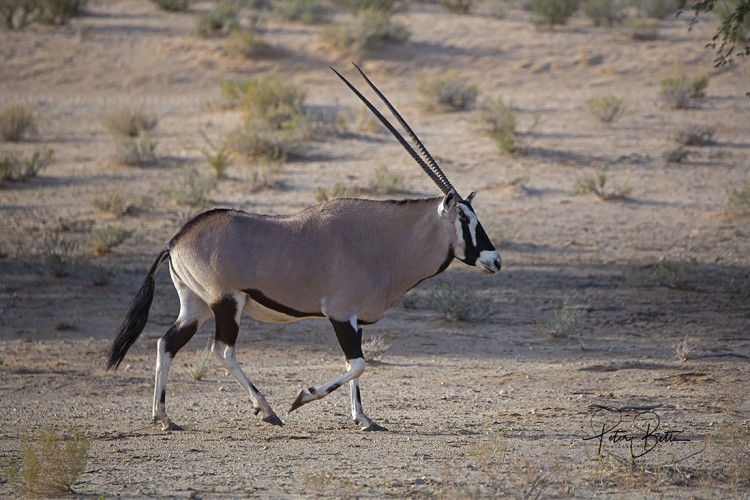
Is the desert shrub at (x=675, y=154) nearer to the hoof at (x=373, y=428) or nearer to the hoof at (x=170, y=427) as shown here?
the hoof at (x=373, y=428)

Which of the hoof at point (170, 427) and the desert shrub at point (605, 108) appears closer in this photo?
the hoof at point (170, 427)

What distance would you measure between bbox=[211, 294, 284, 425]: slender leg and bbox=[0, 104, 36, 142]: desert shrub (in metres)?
13.1

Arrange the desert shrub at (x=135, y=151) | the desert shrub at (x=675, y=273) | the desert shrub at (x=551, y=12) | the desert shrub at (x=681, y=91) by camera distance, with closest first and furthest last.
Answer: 1. the desert shrub at (x=675, y=273)
2. the desert shrub at (x=135, y=151)
3. the desert shrub at (x=681, y=91)
4. the desert shrub at (x=551, y=12)

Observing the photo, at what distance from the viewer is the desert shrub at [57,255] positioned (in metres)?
12.4

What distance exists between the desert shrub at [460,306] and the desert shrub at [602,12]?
1913 cm

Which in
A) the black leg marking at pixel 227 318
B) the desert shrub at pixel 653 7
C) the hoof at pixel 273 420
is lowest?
the hoof at pixel 273 420

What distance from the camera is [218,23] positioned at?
89.6ft

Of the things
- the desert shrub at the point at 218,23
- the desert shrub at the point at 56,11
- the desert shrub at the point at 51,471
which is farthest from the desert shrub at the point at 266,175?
the desert shrub at the point at 56,11

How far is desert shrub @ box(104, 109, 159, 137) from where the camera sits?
19547mm

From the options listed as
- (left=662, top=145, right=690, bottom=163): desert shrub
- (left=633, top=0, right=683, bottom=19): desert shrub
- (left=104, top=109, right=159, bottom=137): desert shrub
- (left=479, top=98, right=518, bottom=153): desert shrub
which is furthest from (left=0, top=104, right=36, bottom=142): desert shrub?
(left=633, top=0, right=683, bottom=19): desert shrub

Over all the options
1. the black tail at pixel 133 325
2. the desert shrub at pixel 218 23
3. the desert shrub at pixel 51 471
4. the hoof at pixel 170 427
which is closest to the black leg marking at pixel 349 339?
the hoof at pixel 170 427

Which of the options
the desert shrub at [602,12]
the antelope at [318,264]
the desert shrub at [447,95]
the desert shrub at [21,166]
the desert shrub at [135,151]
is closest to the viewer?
the antelope at [318,264]

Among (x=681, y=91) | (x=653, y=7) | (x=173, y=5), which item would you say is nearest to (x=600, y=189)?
(x=681, y=91)

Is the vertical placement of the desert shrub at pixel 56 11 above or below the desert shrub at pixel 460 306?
below
